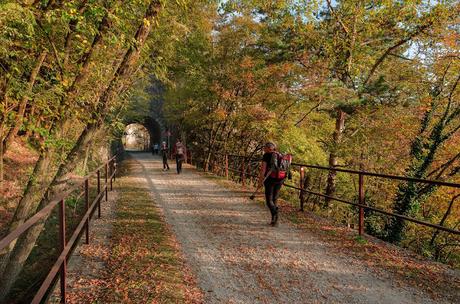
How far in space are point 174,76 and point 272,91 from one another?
6338 millimetres

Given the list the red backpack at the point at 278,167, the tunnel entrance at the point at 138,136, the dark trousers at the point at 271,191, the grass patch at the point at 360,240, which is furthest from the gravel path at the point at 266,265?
the tunnel entrance at the point at 138,136

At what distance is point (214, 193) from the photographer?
1070cm

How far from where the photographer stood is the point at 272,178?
6754 mm

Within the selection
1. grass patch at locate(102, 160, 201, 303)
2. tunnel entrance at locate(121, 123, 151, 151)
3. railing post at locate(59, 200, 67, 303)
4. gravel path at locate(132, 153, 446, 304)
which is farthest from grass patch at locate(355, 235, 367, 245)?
tunnel entrance at locate(121, 123, 151, 151)

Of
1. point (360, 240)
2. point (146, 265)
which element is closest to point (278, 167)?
point (360, 240)

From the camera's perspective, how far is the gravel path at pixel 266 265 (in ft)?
12.8

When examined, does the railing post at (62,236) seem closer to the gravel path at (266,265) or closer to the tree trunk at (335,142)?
the gravel path at (266,265)

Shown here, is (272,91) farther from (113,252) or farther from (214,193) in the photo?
(113,252)

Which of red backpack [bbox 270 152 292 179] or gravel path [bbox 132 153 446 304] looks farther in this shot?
red backpack [bbox 270 152 292 179]

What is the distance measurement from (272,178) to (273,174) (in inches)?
4.1

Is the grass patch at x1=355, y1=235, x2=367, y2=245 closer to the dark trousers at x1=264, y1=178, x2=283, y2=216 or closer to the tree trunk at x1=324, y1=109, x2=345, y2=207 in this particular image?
the dark trousers at x1=264, y1=178, x2=283, y2=216

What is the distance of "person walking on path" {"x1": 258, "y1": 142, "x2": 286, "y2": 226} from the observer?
6.68m

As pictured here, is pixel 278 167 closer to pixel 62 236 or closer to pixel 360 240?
pixel 360 240

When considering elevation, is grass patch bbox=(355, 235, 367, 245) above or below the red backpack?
below
